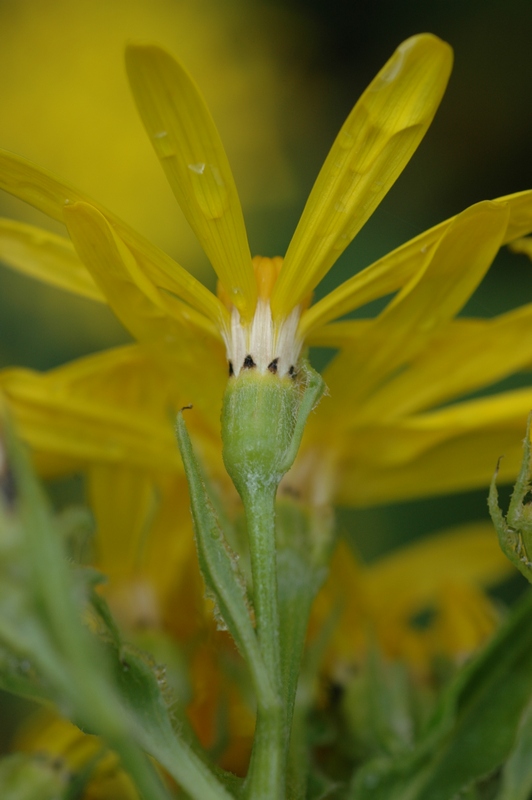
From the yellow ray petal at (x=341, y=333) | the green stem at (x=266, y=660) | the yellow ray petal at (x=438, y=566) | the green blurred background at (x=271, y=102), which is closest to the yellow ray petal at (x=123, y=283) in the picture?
the yellow ray petal at (x=341, y=333)

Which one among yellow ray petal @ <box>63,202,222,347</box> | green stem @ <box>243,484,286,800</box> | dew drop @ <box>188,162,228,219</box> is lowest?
green stem @ <box>243,484,286,800</box>

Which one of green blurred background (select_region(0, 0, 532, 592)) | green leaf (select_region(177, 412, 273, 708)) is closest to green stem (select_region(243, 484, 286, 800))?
green leaf (select_region(177, 412, 273, 708))

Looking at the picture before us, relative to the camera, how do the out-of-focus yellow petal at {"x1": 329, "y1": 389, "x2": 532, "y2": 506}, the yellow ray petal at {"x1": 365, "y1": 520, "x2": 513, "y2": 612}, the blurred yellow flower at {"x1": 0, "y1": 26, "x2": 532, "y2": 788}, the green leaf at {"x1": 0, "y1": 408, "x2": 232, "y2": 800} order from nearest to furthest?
the green leaf at {"x1": 0, "y1": 408, "x2": 232, "y2": 800}
the blurred yellow flower at {"x1": 0, "y1": 26, "x2": 532, "y2": 788}
the out-of-focus yellow petal at {"x1": 329, "y1": 389, "x2": 532, "y2": 506}
the yellow ray petal at {"x1": 365, "y1": 520, "x2": 513, "y2": 612}

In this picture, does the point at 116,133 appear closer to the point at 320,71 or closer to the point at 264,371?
the point at 320,71

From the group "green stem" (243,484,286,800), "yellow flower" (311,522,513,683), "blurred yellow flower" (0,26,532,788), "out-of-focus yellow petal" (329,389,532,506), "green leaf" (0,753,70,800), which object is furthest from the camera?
"yellow flower" (311,522,513,683)

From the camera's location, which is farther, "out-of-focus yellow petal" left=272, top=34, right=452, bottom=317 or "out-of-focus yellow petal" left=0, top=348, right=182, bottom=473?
"out-of-focus yellow petal" left=0, top=348, right=182, bottom=473

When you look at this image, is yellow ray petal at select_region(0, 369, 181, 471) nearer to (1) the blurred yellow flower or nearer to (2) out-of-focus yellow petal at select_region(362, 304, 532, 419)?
(1) the blurred yellow flower

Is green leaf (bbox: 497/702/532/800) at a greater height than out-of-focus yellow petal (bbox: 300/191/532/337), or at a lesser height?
lesser
